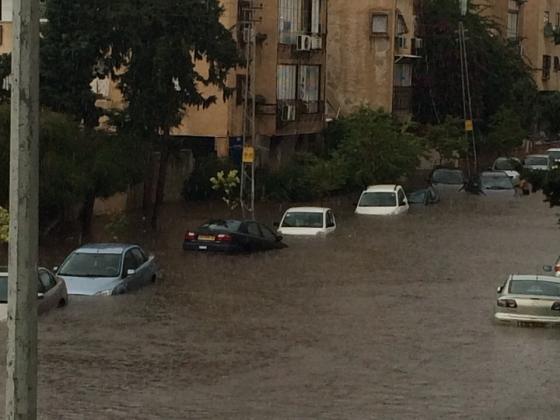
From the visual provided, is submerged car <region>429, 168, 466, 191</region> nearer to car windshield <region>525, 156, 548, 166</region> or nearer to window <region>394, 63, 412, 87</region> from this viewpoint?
car windshield <region>525, 156, 548, 166</region>

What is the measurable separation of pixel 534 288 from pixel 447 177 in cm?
3508

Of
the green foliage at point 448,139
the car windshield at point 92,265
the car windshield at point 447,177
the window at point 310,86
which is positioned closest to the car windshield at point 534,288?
the car windshield at point 92,265

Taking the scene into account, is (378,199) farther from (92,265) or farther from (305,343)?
(305,343)

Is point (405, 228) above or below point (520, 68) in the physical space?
below

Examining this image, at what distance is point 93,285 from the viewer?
28.6m

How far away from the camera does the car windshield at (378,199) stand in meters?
50.7

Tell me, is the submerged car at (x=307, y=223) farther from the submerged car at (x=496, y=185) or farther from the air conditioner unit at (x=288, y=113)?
the submerged car at (x=496, y=185)

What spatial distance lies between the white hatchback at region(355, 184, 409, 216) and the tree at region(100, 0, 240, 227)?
30.0 feet

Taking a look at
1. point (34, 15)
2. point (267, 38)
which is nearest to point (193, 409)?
point (34, 15)

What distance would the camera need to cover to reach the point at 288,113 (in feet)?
188

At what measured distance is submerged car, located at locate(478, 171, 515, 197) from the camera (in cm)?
5956

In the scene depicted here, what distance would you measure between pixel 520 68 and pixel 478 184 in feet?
76.3

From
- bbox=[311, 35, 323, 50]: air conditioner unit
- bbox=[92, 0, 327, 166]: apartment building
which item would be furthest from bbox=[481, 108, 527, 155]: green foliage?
bbox=[311, 35, 323, 50]: air conditioner unit

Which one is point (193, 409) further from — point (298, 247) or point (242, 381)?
point (298, 247)
